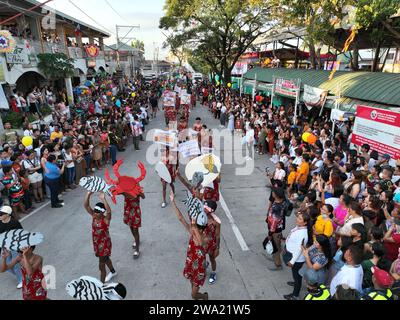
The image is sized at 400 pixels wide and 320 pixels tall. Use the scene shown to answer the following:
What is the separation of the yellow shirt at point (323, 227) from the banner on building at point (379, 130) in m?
3.80

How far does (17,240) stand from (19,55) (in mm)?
13154

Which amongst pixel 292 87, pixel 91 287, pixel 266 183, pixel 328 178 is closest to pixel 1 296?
pixel 91 287

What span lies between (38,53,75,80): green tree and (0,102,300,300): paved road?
11.0 metres

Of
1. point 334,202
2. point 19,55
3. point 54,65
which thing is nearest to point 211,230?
point 334,202

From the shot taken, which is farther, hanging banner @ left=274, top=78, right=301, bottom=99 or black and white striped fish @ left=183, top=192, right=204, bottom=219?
hanging banner @ left=274, top=78, right=301, bottom=99

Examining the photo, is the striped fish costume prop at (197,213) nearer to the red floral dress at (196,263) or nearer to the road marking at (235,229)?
the red floral dress at (196,263)

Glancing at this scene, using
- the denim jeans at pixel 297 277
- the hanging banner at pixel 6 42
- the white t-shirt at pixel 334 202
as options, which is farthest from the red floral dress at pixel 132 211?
the hanging banner at pixel 6 42

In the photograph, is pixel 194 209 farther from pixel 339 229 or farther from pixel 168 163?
pixel 168 163

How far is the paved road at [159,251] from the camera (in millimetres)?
4652

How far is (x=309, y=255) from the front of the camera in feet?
12.6

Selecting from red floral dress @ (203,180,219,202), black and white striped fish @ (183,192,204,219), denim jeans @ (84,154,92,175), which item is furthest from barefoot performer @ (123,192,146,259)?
denim jeans @ (84,154,92,175)

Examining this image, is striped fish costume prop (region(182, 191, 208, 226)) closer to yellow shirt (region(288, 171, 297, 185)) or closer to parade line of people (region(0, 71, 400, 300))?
parade line of people (region(0, 71, 400, 300))

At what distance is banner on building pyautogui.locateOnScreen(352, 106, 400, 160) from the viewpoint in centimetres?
697

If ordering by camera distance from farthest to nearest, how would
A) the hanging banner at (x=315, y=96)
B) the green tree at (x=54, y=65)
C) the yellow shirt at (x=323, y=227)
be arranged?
the green tree at (x=54, y=65) → the hanging banner at (x=315, y=96) → the yellow shirt at (x=323, y=227)
